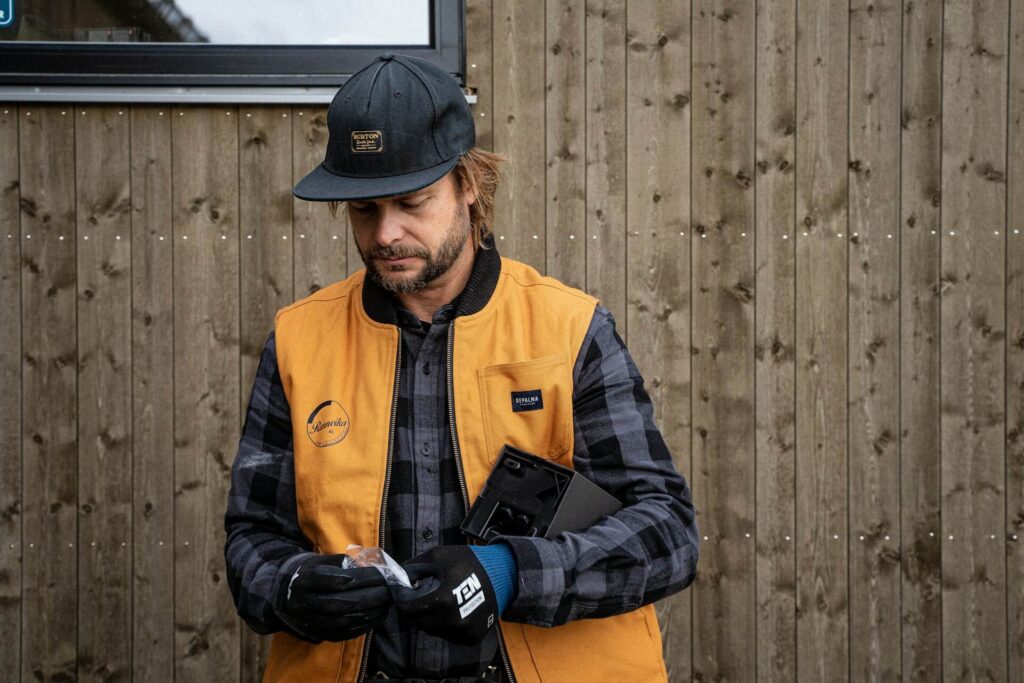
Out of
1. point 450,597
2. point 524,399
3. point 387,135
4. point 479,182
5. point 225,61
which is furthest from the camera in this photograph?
point 225,61

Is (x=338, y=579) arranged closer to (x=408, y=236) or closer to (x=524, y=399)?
(x=524, y=399)

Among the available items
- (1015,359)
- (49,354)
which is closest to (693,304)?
(1015,359)

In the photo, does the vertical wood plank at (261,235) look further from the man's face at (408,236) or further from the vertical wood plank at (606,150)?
the man's face at (408,236)

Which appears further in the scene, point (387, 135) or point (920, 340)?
point (920, 340)

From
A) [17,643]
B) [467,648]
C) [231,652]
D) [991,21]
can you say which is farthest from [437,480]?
[991,21]

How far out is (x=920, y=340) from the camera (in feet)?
9.57

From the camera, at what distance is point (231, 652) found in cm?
288

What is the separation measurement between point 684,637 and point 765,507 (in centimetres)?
48

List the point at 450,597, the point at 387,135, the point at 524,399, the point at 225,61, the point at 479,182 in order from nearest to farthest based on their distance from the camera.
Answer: the point at 450,597
the point at 387,135
the point at 524,399
the point at 479,182
the point at 225,61

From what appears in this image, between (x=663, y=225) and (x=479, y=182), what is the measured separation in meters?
1.36

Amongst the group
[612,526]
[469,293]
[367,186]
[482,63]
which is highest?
[482,63]

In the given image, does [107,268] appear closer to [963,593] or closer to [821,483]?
[821,483]

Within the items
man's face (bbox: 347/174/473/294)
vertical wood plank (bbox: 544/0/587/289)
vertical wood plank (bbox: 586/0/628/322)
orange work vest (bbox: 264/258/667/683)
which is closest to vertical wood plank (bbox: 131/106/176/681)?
vertical wood plank (bbox: 544/0/587/289)

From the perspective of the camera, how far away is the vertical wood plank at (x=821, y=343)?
2898mm
